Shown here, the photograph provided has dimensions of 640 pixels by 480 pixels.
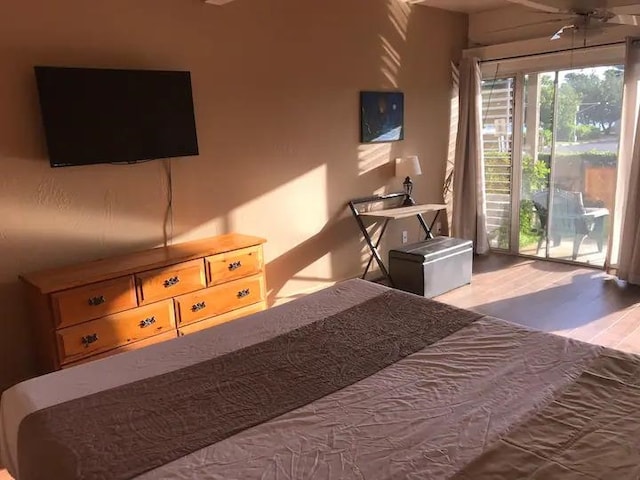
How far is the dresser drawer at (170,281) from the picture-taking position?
2896 millimetres

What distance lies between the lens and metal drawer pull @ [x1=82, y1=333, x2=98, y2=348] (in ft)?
8.85

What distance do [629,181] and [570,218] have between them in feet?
2.88

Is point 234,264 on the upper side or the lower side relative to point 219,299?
upper

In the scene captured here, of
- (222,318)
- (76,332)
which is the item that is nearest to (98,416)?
(76,332)

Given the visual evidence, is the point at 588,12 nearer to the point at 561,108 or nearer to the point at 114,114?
the point at 114,114

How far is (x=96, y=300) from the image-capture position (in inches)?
107

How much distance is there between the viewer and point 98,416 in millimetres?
1480

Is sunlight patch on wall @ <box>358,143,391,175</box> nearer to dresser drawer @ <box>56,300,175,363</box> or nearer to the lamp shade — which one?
the lamp shade

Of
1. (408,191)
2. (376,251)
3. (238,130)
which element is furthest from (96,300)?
(408,191)

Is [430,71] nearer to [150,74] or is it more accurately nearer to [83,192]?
[150,74]

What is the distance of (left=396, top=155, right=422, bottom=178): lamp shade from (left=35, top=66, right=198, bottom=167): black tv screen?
2.09m

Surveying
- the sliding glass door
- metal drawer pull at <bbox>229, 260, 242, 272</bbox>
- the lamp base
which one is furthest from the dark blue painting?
metal drawer pull at <bbox>229, 260, 242, 272</bbox>

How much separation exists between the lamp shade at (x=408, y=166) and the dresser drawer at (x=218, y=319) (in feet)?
6.59

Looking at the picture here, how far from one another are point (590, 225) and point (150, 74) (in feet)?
13.5
